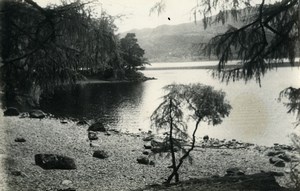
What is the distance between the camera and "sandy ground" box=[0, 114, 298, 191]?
14.1 m

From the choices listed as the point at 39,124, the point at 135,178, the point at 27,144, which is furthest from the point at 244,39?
the point at 39,124

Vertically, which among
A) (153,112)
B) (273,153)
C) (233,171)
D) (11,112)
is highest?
(153,112)

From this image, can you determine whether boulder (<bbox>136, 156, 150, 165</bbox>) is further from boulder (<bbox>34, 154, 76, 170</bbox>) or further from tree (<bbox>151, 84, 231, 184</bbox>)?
boulder (<bbox>34, 154, 76, 170</bbox>)

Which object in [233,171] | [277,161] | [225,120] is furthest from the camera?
[225,120]

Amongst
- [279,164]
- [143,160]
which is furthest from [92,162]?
[279,164]

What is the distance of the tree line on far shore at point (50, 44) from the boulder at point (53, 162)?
22.6 ft

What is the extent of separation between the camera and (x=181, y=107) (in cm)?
1608

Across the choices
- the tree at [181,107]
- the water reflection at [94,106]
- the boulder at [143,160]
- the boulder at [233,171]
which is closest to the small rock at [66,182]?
the tree at [181,107]

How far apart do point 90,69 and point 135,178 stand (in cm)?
799

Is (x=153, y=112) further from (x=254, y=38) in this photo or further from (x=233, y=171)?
(x=254, y=38)

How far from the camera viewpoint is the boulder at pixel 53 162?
15672 millimetres

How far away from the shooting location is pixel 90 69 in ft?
32.2

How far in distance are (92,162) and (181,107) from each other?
18.8 feet

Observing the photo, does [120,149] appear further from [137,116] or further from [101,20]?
[137,116]
